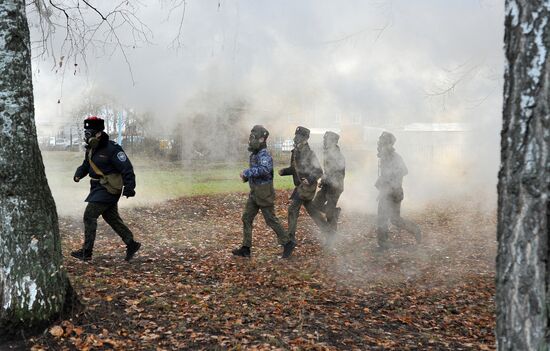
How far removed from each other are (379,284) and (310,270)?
1.10 meters

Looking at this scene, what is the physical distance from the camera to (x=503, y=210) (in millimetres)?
2600

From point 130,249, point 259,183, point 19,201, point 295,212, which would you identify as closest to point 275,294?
point 259,183

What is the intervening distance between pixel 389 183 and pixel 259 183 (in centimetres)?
257

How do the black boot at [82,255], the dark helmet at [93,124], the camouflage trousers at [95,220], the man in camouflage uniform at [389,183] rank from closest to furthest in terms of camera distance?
the dark helmet at [93,124]
the camouflage trousers at [95,220]
the black boot at [82,255]
the man in camouflage uniform at [389,183]

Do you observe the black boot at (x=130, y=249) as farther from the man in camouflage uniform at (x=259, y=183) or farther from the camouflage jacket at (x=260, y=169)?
the camouflage jacket at (x=260, y=169)

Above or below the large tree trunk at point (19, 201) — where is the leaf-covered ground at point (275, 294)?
below

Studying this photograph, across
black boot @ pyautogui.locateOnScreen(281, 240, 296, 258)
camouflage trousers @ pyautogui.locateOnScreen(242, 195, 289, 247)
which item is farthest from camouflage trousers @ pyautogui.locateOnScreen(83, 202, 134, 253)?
black boot @ pyautogui.locateOnScreen(281, 240, 296, 258)

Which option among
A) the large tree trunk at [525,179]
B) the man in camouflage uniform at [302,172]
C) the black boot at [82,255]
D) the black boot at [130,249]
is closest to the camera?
the large tree trunk at [525,179]

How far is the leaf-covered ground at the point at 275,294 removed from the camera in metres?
4.58

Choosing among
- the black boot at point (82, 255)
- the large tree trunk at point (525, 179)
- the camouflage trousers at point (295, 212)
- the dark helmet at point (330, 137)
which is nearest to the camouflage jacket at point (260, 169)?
the camouflage trousers at point (295, 212)

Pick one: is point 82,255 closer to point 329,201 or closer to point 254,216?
point 254,216

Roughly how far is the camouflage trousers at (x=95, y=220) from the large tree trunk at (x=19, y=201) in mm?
2572

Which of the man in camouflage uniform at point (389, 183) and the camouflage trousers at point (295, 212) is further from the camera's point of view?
the man in camouflage uniform at point (389, 183)

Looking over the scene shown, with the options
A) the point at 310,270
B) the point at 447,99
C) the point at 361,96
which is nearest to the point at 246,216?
the point at 310,270
